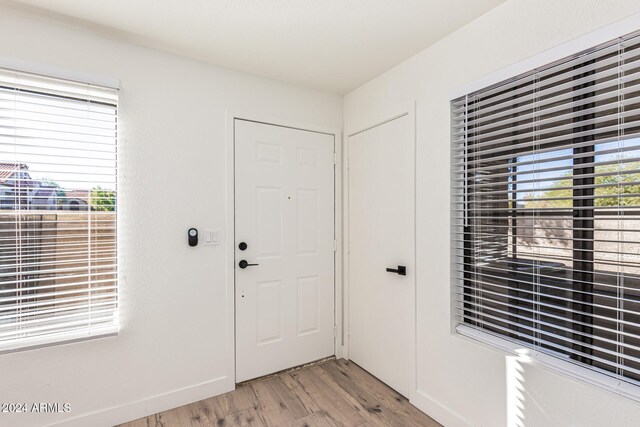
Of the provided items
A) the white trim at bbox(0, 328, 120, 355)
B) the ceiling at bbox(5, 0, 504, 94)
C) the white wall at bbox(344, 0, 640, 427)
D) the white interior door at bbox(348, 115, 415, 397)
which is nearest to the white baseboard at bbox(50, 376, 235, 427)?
the white trim at bbox(0, 328, 120, 355)

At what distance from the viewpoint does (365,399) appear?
2.30 m

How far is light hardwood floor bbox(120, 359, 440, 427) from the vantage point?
2055mm

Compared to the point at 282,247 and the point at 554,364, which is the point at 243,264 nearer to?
the point at 282,247

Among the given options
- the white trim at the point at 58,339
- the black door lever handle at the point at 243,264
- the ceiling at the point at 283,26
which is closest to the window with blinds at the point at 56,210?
the white trim at the point at 58,339

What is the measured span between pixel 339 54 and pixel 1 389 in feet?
9.50

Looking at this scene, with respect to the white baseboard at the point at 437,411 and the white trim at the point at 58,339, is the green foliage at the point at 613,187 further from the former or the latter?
the white trim at the point at 58,339

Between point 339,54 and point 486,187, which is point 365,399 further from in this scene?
point 339,54

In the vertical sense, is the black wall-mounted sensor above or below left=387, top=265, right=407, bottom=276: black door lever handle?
above

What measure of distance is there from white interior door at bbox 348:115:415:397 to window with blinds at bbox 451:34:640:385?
15.8 inches

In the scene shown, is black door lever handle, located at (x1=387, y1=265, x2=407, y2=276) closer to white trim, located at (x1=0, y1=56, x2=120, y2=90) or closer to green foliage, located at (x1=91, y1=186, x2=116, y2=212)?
green foliage, located at (x1=91, y1=186, x2=116, y2=212)

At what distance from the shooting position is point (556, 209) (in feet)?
5.04

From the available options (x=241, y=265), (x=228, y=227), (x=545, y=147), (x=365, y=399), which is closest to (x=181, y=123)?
(x=228, y=227)

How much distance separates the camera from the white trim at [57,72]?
1741 millimetres

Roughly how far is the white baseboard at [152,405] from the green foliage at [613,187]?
2.49 m
